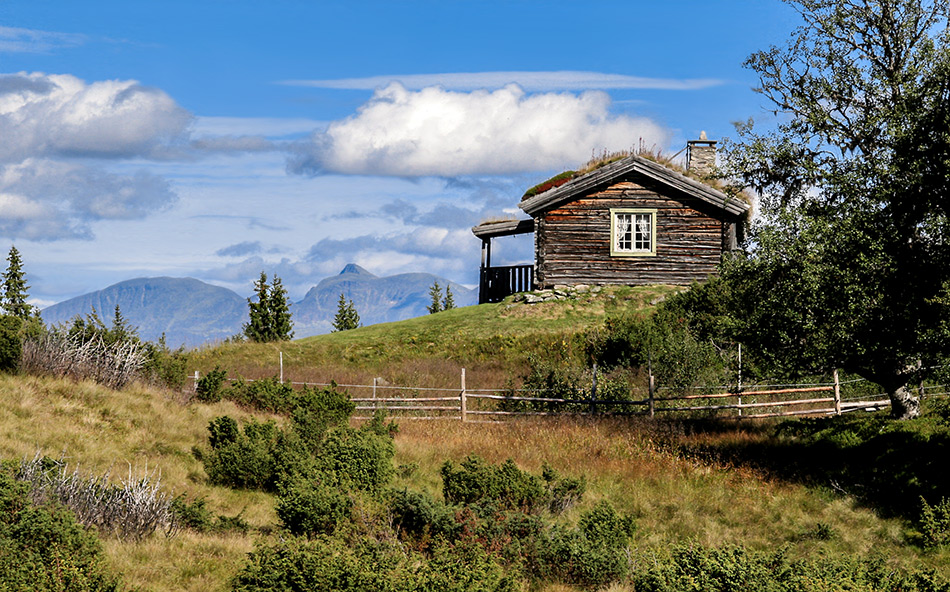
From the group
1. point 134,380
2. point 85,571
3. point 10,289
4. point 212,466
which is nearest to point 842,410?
point 212,466

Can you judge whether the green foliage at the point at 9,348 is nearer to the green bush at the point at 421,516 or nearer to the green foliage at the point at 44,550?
the green foliage at the point at 44,550

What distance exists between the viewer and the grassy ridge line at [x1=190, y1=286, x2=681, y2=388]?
2641 cm

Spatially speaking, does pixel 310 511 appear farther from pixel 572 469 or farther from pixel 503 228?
pixel 503 228

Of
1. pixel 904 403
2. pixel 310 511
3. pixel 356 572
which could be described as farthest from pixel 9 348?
pixel 904 403

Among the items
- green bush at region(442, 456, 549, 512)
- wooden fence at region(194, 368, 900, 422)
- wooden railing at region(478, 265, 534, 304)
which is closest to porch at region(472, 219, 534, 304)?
wooden railing at region(478, 265, 534, 304)

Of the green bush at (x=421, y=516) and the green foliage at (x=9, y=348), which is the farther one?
the green foliage at (x=9, y=348)

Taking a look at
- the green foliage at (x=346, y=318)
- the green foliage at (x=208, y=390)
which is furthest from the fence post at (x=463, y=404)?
the green foliage at (x=346, y=318)

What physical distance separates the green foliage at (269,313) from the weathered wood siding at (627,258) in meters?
22.3

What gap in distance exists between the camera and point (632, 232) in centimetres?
3209

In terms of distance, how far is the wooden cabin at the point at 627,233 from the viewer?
105 feet

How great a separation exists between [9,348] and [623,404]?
14.4 meters

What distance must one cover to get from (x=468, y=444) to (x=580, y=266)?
53.9 ft

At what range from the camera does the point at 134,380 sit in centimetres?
1770

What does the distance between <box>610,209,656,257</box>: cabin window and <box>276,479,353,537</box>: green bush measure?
23.8 m
